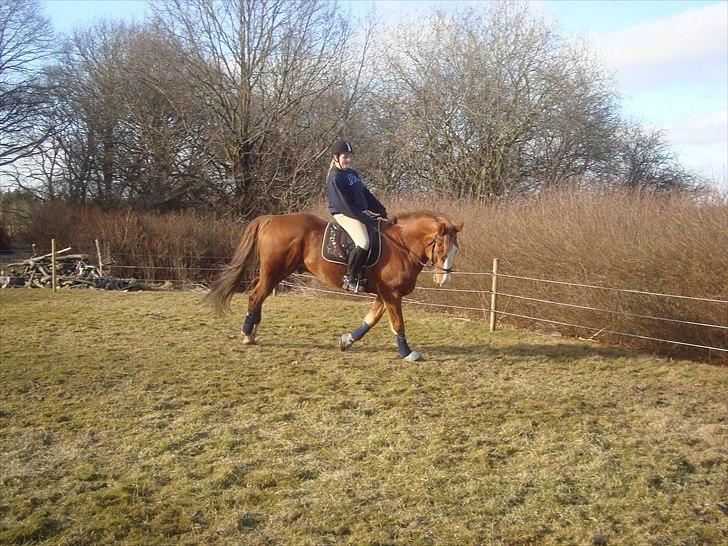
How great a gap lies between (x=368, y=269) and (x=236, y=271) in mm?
1867

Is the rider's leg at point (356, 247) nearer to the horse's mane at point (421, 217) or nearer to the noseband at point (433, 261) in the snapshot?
the horse's mane at point (421, 217)

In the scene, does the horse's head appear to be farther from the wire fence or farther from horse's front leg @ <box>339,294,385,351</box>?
the wire fence

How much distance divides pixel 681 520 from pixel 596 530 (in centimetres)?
57

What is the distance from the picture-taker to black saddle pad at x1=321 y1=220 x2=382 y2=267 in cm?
736

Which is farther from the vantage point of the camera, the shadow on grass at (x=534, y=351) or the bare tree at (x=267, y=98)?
the bare tree at (x=267, y=98)

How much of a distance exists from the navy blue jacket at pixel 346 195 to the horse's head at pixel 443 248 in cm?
86

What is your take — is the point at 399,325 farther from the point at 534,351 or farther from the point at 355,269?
the point at 534,351

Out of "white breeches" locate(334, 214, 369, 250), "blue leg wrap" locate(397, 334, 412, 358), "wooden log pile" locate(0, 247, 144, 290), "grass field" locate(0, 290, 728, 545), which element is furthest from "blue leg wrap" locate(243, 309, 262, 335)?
"wooden log pile" locate(0, 247, 144, 290)

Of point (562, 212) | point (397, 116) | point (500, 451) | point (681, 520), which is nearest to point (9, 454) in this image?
point (500, 451)

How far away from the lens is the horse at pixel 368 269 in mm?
7309

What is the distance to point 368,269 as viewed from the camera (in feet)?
24.4

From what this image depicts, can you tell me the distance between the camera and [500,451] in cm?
468

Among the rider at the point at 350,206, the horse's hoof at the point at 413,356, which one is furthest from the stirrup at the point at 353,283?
the horse's hoof at the point at 413,356

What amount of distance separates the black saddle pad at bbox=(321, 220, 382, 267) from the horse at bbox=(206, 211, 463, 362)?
0.09 meters
